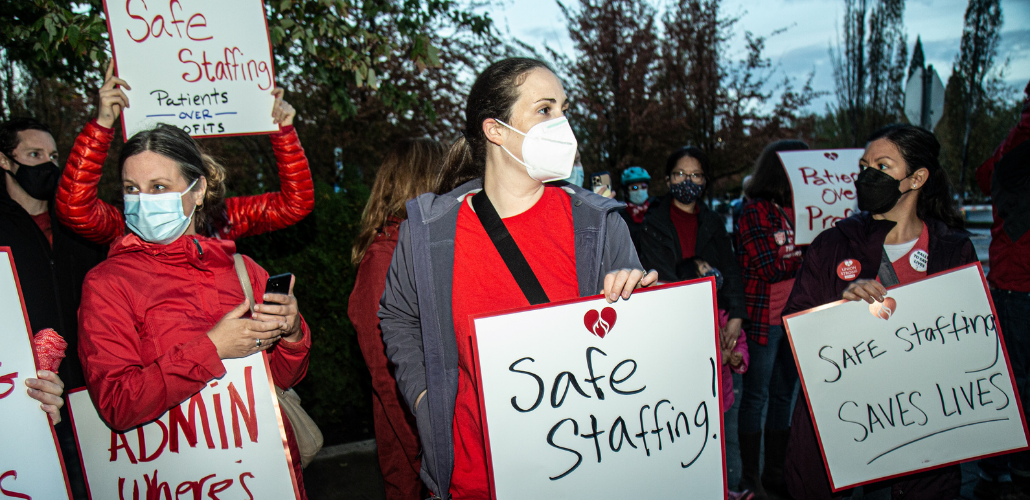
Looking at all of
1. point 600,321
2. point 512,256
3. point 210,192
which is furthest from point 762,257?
point 210,192

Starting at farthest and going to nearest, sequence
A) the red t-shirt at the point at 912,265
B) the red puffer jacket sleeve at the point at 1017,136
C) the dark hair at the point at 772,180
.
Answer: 1. the dark hair at the point at 772,180
2. the red puffer jacket sleeve at the point at 1017,136
3. the red t-shirt at the point at 912,265

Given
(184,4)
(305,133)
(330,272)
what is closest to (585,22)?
(305,133)

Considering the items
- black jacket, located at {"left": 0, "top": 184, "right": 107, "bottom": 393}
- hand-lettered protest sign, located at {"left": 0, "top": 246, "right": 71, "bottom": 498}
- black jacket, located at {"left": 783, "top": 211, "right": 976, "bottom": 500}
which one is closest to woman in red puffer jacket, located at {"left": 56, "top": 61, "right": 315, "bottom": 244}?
black jacket, located at {"left": 0, "top": 184, "right": 107, "bottom": 393}

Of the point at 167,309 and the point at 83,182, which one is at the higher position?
the point at 83,182

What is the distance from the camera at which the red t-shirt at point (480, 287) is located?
1.88m

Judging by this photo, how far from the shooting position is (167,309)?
1.99m

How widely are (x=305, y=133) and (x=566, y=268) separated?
881cm

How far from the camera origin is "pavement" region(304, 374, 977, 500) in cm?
387

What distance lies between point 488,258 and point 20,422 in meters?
1.58

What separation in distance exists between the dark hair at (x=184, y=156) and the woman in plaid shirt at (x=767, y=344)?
3.27 m

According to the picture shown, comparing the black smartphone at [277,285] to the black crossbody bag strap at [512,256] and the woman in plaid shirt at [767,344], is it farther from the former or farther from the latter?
the woman in plaid shirt at [767,344]

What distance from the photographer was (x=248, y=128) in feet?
10.6

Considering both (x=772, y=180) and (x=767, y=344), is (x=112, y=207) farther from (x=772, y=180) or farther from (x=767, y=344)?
(x=772, y=180)

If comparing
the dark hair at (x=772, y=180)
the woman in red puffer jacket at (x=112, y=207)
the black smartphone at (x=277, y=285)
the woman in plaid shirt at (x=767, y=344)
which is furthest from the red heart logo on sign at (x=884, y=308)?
the woman in red puffer jacket at (x=112, y=207)
